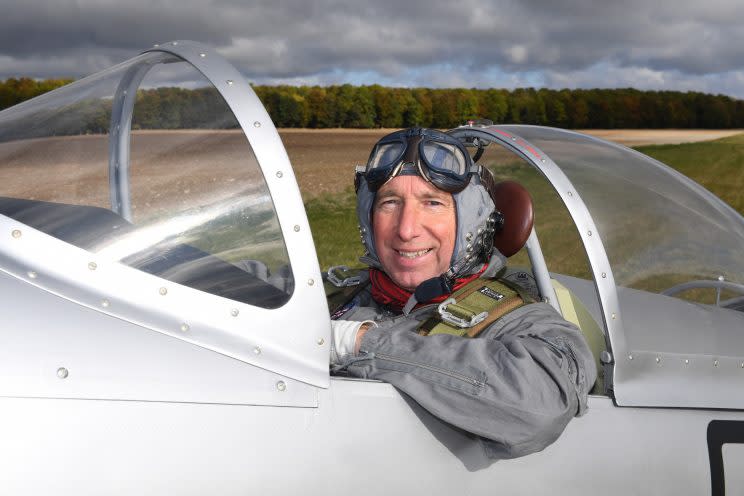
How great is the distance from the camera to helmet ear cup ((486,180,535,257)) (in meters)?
2.33

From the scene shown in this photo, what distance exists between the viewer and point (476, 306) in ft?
6.55

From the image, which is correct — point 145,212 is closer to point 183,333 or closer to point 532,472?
point 183,333

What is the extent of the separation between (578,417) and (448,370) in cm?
40

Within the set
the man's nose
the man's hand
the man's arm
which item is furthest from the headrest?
the man's hand

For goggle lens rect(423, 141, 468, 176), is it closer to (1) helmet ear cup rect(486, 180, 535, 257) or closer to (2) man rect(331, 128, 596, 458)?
(2) man rect(331, 128, 596, 458)

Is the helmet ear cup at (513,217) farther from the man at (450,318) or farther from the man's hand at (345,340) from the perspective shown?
the man's hand at (345,340)

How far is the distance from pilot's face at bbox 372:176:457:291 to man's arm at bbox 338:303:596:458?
0.43 meters

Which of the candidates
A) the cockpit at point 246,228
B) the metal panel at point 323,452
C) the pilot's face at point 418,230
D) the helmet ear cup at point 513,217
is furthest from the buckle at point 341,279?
the metal panel at point 323,452

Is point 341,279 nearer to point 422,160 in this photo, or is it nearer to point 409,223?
point 409,223

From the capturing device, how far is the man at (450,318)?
1656mm

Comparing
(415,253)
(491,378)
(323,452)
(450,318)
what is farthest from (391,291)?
(323,452)

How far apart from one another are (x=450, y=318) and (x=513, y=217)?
55 centimetres

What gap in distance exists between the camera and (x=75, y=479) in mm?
1337

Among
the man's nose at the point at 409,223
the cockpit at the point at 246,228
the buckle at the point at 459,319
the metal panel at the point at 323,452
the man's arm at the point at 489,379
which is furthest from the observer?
the man's nose at the point at 409,223
